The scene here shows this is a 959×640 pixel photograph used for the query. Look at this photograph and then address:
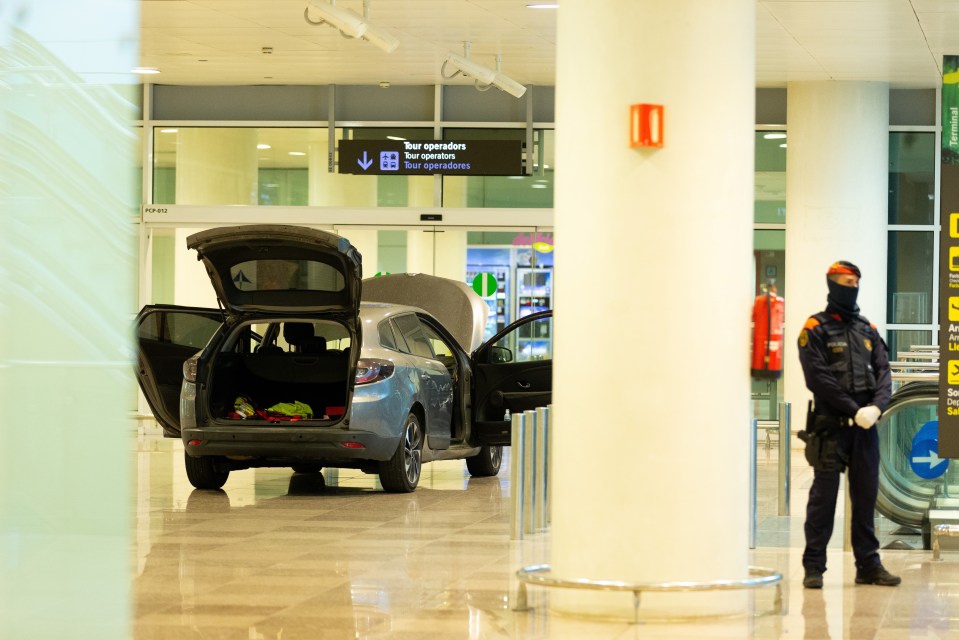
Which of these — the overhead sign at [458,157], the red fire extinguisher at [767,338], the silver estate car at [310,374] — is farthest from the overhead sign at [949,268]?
the overhead sign at [458,157]

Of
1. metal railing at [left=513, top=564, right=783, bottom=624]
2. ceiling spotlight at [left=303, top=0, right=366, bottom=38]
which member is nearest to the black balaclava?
metal railing at [left=513, top=564, right=783, bottom=624]

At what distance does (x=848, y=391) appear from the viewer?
739 centimetres

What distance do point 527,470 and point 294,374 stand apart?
339 cm

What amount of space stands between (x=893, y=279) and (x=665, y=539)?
13.5m

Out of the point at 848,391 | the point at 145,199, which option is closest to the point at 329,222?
the point at 145,199

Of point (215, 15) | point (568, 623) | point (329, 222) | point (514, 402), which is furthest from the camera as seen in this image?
point (329, 222)

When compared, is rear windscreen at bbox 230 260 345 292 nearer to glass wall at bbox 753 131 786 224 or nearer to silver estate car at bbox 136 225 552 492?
silver estate car at bbox 136 225 552 492

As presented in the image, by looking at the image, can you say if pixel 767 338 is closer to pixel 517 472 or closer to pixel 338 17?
pixel 517 472

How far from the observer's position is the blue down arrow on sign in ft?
29.8

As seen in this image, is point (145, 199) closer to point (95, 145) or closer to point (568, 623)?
point (568, 623)

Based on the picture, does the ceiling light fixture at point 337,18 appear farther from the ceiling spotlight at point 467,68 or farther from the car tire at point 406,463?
the car tire at point 406,463

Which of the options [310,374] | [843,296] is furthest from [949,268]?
[310,374]

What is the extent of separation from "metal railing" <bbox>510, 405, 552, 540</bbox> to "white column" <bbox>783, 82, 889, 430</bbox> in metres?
8.47

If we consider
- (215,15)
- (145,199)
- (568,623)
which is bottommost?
(568,623)
